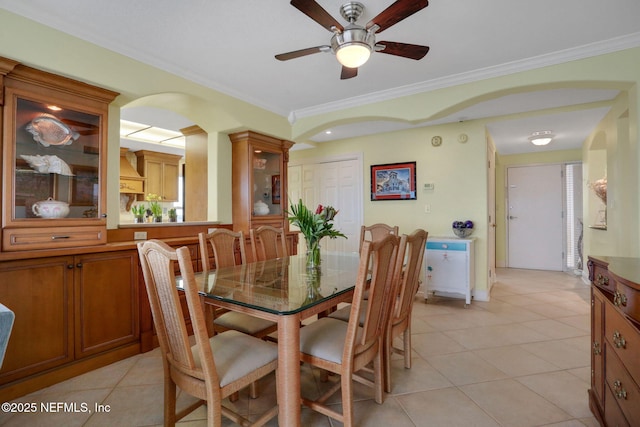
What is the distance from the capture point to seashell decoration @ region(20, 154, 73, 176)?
2.08 meters

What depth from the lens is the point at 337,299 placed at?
1641 millimetres

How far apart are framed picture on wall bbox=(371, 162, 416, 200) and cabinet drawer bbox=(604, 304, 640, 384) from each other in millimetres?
3220

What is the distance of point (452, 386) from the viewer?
2.04 meters

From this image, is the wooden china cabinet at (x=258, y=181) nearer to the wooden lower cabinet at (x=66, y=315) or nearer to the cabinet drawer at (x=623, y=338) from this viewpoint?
the wooden lower cabinet at (x=66, y=315)

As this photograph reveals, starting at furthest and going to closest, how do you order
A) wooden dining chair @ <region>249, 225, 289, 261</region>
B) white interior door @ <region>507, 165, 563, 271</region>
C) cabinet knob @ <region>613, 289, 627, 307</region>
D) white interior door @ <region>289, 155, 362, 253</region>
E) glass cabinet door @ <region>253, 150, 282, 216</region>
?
white interior door @ <region>507, 165, 563, 271</region> → white interior door @ <region>289, 155, 362, 253</region> → glass cabinet door @ <region>253, 150, 282, 216</region> → wooden dining chair @ <region>249, 225, 289, 261</region> → cabinet knob @ <region>613, 289, 627, 307</region>

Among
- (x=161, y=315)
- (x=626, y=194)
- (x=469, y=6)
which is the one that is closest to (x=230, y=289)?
(x=161, y=315)

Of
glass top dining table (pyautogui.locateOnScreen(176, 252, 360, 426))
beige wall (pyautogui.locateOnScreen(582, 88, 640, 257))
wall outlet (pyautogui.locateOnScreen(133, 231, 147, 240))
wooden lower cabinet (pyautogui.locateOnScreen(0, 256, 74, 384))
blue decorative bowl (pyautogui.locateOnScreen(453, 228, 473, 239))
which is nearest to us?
glass top dining table (pyautogui.locateOnScreen(176, 252, 360, 426))

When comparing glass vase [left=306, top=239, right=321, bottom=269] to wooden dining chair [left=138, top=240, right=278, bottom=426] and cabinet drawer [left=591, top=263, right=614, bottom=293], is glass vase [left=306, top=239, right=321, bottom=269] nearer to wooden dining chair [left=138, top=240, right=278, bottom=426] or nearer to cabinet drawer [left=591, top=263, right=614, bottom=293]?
wooden dining chair [left=138, top=240, right=278, bottom=426]

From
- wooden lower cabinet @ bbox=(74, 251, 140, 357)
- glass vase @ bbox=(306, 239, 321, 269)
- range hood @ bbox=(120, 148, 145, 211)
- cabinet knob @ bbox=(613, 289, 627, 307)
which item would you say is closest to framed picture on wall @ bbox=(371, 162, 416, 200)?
glass vase @ bbox=(306, 239, 321, 269)

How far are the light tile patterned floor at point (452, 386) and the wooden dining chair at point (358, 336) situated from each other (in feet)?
1.02

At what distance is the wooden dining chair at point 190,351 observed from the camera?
1.25 meters

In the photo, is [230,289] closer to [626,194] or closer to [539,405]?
→ [539,405]

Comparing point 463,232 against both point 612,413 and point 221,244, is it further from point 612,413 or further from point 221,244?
point 221,244

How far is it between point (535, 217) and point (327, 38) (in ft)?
19.0
